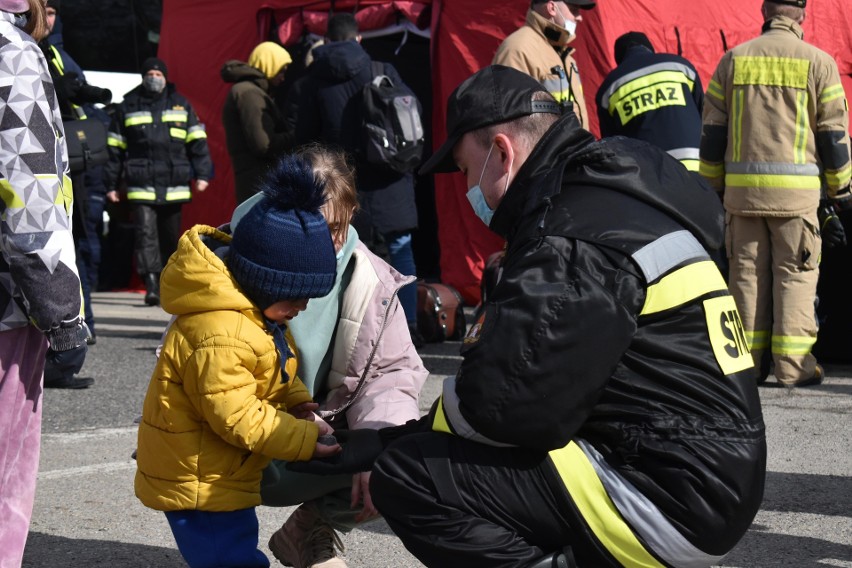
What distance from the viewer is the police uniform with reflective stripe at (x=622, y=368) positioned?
243cm

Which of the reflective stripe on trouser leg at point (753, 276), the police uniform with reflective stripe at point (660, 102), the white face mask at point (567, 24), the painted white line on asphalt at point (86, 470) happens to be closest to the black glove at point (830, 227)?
the reflective stripe on trouser leg at point (753, 276)

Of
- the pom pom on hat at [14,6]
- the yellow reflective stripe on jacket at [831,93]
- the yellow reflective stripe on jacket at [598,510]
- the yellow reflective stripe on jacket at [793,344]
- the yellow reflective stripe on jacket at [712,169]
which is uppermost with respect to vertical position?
the pom pom on hat at [14,6]

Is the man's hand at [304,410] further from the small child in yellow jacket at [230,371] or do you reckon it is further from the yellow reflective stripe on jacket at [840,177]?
the yellow reflective stripe on jacket at [840,177]

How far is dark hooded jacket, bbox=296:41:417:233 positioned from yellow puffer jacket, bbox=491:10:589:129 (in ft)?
2.86

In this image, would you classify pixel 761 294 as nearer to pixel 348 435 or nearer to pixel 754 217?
pixel 754 217

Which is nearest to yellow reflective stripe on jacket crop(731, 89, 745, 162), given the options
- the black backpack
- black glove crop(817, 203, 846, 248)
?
black glove crop(817, 203, 846, 248)

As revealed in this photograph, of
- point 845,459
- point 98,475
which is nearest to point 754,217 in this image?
point 845,459

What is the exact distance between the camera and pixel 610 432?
101 inches

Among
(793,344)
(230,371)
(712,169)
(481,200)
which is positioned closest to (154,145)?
(712,169)

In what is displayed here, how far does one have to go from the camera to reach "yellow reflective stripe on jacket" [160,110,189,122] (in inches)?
403

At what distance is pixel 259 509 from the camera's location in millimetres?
4367

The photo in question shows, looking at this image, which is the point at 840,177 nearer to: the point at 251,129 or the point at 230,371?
→ the point at 251,129

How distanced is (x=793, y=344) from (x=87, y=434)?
12.4 feet

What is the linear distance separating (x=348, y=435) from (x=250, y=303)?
1.44 ft
